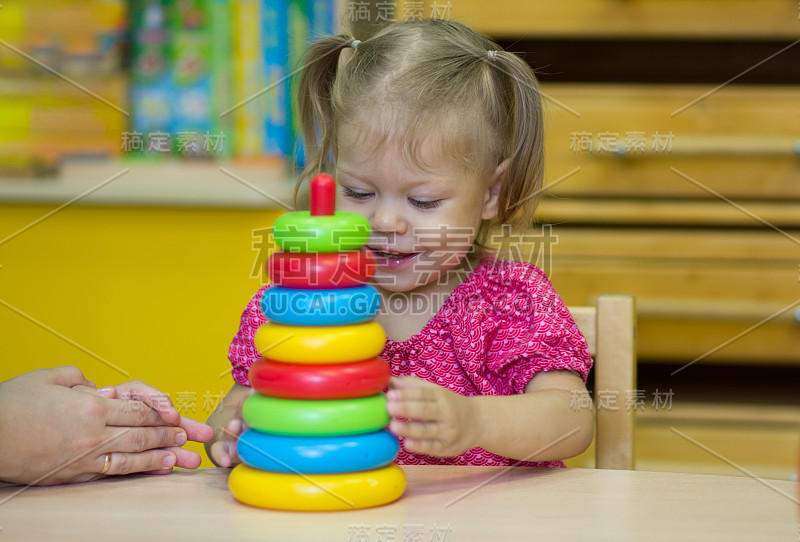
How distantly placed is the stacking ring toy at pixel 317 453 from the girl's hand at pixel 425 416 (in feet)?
0.07

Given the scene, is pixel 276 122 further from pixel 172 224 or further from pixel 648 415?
pixel 648 415

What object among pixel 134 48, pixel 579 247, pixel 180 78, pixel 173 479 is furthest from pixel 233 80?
pixel 173 479

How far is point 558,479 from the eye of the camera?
2.44ft

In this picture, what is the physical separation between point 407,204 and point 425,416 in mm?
355

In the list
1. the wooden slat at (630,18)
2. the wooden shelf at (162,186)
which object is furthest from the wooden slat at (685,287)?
the wooden shelf at (162,186)

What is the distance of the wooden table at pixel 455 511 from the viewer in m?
0.61

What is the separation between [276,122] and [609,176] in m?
0.66

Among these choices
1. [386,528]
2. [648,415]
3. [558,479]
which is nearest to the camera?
[386,528]

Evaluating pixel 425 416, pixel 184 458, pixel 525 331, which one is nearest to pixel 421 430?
pixel 425 416

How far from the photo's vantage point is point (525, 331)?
39.6 inches

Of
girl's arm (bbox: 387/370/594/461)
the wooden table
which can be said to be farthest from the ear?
the wooden table

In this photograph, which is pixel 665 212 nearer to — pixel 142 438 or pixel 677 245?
pixel 677 245

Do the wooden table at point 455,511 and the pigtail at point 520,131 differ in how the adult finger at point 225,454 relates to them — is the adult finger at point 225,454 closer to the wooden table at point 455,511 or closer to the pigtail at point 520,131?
the wooden table at point 455,511

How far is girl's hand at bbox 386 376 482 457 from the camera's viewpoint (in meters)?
0.67
